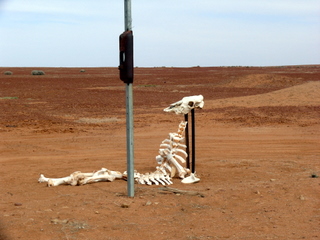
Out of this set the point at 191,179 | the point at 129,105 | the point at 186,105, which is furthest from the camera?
the point at 186,105

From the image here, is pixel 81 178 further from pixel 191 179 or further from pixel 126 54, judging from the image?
pixel 126 54

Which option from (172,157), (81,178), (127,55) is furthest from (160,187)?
(127,55)

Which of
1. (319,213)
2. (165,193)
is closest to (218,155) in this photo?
(165,193)

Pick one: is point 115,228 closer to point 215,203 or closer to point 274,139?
point 215,203

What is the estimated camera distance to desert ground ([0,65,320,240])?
6.05 metres

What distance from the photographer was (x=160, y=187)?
26.4ft

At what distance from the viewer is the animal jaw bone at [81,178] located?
8.43 m

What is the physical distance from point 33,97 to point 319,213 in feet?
84.8

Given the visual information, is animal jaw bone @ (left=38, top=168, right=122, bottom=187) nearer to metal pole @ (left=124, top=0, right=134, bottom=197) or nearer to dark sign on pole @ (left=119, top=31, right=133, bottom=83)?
metal pole @ (left=124, top=0, right=134, bottom=197)

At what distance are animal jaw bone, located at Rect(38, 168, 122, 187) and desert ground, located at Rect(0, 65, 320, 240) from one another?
0.46 feet

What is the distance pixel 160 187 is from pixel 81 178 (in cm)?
150

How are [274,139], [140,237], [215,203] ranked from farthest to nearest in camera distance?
[274,139]
[215,203]
[140,237]

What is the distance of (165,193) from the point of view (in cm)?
758

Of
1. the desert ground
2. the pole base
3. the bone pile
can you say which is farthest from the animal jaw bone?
the pole base
